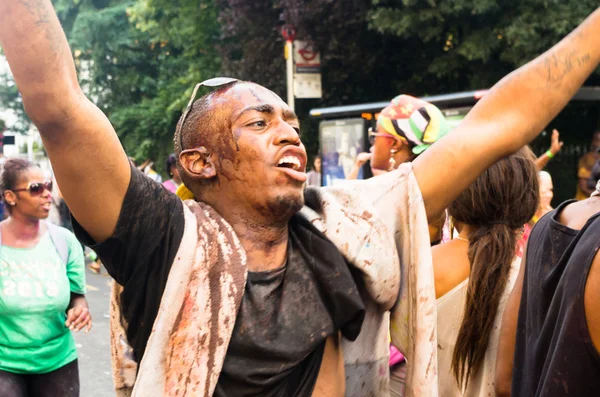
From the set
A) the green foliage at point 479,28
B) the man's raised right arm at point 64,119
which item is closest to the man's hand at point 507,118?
the man's raised right arm at point 64,119

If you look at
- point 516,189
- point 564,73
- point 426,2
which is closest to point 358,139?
point 426,2

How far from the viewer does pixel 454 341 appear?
9.95ft

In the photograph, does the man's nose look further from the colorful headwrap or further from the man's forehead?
the colorful headwrap

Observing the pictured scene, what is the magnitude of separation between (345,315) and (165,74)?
73.1 feet

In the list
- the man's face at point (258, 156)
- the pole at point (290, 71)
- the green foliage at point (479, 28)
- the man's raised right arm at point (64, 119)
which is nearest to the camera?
the man's raised right arm at point (64, 119)

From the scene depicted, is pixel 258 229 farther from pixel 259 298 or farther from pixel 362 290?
pixel 362 290

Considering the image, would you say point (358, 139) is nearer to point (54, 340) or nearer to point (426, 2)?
point (426, 2)

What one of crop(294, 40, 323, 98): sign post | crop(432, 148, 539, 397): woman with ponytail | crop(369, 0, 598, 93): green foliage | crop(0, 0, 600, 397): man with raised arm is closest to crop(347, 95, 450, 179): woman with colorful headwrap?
crop(432, 148, 539, 397): woman with ponytail

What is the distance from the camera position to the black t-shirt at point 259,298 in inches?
71.7

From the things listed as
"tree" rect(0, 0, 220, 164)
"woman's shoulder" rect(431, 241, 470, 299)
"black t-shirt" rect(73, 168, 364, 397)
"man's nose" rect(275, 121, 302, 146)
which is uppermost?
"man's nose" rect(275, 121, 302, 146)

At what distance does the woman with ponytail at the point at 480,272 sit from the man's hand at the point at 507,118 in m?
0.89

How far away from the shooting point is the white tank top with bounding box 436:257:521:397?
295 cm

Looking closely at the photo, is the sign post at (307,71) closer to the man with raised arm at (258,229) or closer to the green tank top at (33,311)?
the green tank top at (33,311)

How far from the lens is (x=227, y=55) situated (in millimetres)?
19391
